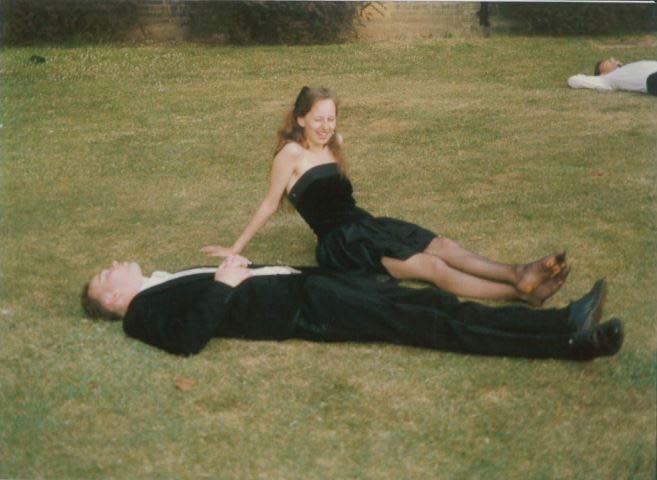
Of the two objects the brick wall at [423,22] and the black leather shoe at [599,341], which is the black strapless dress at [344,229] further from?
the brick wall at [423,22]

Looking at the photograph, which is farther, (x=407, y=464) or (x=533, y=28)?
(x=533, y=28)

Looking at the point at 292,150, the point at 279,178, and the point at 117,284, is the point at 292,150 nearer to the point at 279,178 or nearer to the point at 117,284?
the point at 279,178

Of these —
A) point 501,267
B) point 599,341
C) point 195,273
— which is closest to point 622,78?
point 501,267

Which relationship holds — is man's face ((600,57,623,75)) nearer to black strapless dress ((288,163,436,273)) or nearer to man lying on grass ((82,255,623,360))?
black strapless dress ((288,163,436,273))

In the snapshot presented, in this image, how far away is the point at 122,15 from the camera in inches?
666

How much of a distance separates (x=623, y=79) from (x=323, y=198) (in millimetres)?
7335

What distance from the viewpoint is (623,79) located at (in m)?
11.7

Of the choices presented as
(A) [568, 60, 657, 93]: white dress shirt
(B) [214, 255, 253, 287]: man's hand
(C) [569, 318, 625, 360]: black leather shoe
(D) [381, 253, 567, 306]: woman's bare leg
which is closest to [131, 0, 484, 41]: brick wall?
(A) [568, 60, 657, 93]: white dress shirt

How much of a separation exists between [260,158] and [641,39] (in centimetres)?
1046

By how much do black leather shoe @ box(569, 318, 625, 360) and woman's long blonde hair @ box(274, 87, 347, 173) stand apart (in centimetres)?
205

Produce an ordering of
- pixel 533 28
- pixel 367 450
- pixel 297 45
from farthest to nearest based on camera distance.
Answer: pixel 533 28
pixel 297 45
pixel 367 450

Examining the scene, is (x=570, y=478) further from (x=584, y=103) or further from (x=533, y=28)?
(x=533, y=28)

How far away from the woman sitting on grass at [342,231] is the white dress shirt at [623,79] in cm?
699

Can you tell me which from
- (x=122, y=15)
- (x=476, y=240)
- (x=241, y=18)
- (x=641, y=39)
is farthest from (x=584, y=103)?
(x=122, y=15)
